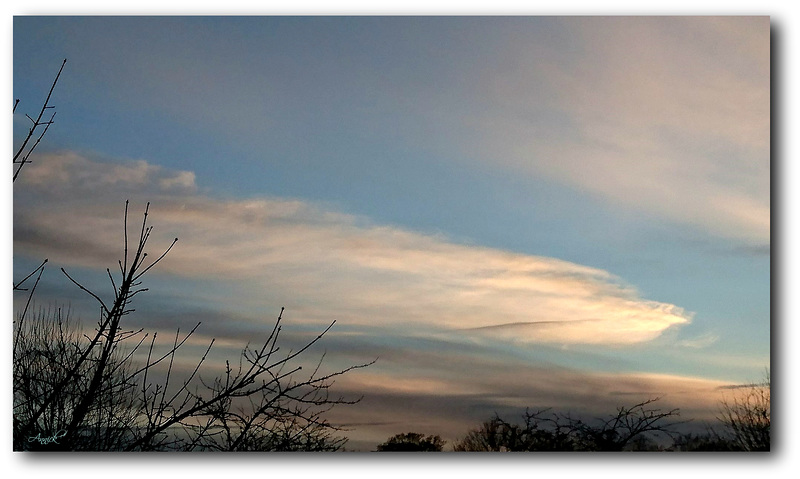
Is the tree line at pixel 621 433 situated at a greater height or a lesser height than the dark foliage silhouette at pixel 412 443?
greater

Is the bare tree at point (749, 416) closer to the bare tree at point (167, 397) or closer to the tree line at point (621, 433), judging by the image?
the tree line at point (621, 433)

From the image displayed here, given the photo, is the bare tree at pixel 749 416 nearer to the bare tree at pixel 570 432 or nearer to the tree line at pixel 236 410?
the tree line at pixel 236 410

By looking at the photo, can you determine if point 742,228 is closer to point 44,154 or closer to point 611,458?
point 611,458

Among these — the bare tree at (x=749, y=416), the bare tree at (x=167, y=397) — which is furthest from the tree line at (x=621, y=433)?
the bare tree at (x=167, y=397)

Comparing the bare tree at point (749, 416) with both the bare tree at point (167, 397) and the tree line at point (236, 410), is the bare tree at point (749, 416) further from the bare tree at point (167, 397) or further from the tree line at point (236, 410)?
the bare tree at point (167, 397)

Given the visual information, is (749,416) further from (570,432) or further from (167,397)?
(167,397)

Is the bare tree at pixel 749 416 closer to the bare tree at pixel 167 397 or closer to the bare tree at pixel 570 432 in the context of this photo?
the bare tree at pixel 570 432

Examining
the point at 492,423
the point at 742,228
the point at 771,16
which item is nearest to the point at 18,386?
the point at 492,423

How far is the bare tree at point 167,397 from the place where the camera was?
11.8 ft

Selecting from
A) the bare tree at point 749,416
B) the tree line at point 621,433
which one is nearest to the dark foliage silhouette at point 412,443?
the tree line at point 621,433

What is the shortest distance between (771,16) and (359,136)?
1.93m

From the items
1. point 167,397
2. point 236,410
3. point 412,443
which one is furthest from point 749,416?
point 167,397

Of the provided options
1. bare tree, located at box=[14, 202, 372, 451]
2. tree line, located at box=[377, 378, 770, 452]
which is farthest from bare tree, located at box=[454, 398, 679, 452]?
bare tree, located at box=[14, 202, 372, 451]

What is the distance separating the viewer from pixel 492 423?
365 cm
